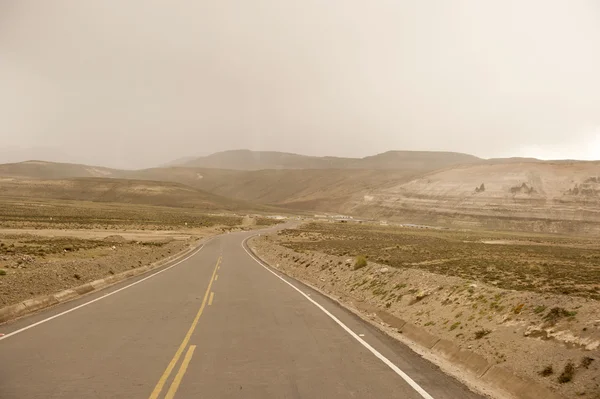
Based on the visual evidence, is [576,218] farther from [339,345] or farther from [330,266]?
[339,345]

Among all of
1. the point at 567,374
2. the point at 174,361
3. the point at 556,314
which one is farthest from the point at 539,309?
the point at 174,361

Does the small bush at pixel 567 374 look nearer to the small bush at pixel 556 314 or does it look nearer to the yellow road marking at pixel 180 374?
the small bush at pixel 556 314

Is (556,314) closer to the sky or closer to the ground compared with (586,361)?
closer to the sky

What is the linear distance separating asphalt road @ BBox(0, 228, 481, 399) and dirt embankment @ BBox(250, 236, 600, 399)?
59.6 inches

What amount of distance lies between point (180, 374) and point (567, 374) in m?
6.70

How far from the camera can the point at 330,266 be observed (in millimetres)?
25266

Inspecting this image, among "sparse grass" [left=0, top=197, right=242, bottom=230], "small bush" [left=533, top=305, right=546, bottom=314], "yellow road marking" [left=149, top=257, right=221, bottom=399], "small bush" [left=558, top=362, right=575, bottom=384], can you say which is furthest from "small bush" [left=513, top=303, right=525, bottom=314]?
"sparse grass" [left=0, top=197, right=242, bottom=230]

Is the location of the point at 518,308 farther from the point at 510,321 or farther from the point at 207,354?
the point at 207,354

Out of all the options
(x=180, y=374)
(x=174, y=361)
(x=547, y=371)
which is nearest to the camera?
(x=547, y=371)

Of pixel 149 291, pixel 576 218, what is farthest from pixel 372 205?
pixel 149 291

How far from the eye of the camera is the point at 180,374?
730 centimetres

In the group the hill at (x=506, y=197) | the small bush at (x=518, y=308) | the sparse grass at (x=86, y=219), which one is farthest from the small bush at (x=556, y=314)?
the hill at (x=506, y=197)

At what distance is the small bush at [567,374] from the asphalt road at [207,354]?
150 centimetres

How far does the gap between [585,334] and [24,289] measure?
17492 millimetres
